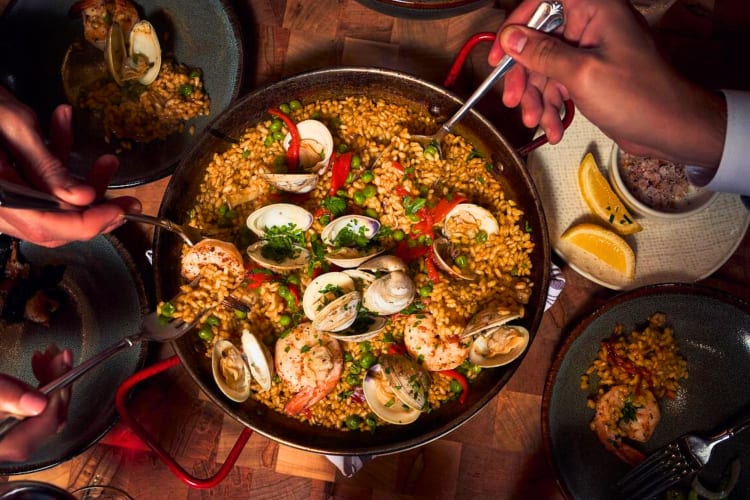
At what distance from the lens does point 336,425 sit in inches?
87.8

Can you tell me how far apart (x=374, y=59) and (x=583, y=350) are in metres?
1.70

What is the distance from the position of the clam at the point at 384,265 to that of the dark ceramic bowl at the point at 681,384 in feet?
2.67

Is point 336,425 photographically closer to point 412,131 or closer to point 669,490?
point 412,131

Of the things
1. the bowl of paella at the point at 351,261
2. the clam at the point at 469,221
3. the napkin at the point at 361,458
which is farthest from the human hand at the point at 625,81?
the napkin at the point at 361,458

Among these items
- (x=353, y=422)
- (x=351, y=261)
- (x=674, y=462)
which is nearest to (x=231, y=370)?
(x=353, y=422)

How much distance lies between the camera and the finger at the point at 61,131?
1868 millimetres

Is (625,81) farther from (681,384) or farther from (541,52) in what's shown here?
(681,384)

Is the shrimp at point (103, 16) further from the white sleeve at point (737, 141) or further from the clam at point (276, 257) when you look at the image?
the white sleeve at point (737, 141)

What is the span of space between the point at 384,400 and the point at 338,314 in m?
0.42

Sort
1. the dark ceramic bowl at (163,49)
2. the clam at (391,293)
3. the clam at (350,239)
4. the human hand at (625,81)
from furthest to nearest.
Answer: the dark ceramic bowl at (163,49) → the clam at (350,239) → the clam at (391,293) → the human hand at (625,81)

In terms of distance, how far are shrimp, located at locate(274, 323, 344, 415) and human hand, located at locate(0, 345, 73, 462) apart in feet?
2.52

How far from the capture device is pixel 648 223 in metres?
2.41

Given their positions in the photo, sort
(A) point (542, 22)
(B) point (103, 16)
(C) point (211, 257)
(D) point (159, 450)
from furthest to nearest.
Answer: (B) point (103, 16) → (C) point (211, 257) → (D) point (159, 450) → (A) point (542, 22)

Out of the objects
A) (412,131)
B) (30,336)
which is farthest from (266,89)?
(30,336)
